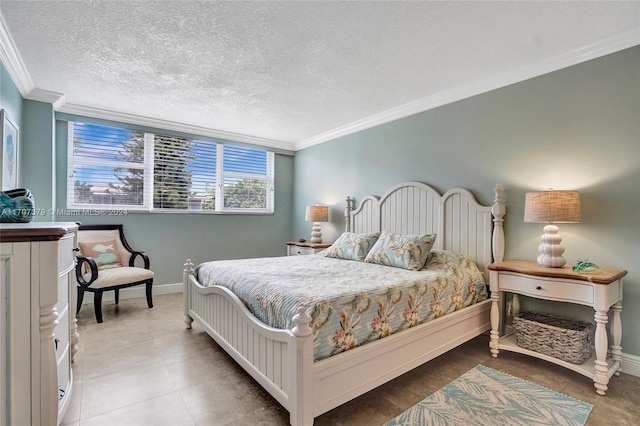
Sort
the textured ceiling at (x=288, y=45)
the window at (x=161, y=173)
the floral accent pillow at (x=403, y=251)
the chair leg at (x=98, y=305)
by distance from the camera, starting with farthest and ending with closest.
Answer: the window at (x=161, y=173), the chair leg at (x=98, y=305), the floral accent pillow at (x=403, y=251), the textured ceiling at (x=288, y=45)

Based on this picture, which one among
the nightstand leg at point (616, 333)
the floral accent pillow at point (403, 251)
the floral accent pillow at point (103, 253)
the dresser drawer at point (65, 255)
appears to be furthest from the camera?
the floral accent pillow at point (103, 253)

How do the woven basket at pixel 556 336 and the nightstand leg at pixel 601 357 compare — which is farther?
the woven basket at pixel 556 336

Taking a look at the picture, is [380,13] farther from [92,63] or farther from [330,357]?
[92,63]

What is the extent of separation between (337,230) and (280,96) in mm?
2153

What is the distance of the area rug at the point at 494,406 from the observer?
5.70 ft

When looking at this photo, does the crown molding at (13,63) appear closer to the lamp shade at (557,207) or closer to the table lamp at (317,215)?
the table lamp at (317,215)

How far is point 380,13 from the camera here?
6.61 feet

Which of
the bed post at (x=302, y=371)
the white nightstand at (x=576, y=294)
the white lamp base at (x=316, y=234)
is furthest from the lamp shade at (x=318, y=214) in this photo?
the bed post at (x=302, y=371)

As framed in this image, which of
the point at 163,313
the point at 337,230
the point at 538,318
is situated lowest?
the point at 163,313

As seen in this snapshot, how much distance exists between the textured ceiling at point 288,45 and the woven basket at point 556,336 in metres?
2.11

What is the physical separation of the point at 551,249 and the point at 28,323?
3117 mm

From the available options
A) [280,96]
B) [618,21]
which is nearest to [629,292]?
[618,21]

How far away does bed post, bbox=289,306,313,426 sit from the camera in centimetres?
153

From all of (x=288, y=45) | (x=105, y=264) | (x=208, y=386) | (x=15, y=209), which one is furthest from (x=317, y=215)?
(x=15, y=209)
